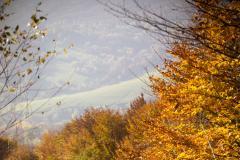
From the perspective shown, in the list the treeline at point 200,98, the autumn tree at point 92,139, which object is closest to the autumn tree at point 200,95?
the treeline at point 200,98

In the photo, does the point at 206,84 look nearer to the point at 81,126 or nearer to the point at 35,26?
the point at 35,26

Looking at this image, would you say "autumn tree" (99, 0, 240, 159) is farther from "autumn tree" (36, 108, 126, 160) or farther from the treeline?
"autumn tree" (36, 108, 126, 160)

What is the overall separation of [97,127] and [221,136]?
54172mm

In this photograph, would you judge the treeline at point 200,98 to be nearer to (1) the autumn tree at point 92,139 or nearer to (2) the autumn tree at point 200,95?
(2) the autumn tree at point 200,95

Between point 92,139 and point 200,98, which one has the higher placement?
point 92,139

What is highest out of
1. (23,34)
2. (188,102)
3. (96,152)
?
(96,152)

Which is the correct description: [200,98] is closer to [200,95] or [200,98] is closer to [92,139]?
[200,95]

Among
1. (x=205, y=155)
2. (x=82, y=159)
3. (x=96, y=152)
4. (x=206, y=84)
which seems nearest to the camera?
(x=206, y=84)

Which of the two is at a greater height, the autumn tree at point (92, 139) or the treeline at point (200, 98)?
the autumn tree at point (92, 139)

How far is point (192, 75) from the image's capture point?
11.6 metres

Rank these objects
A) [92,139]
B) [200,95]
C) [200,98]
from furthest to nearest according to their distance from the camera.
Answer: [92,139] < [200,98] < [200,95]

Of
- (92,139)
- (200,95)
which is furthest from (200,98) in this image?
(92,139)

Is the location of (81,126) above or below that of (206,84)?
above

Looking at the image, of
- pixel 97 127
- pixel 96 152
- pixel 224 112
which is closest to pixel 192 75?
pixel 224 112
